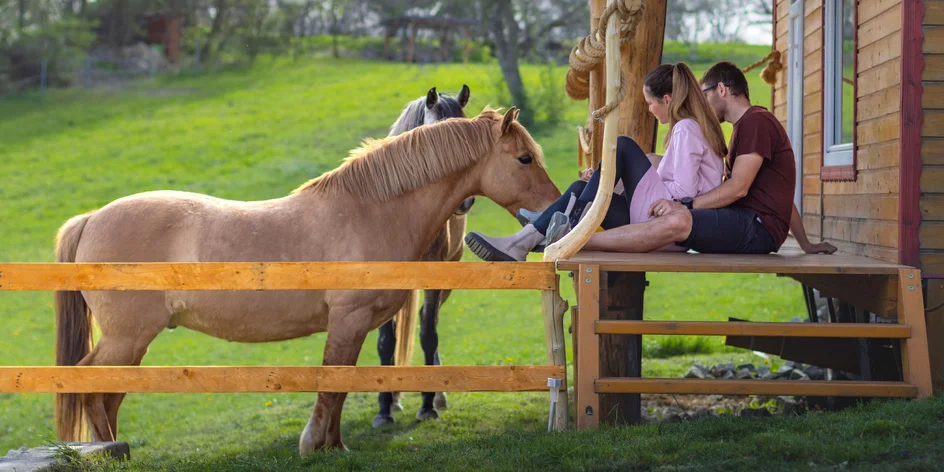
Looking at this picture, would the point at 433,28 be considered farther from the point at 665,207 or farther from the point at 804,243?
the point at 665,207

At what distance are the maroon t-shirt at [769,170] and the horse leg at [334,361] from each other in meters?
1.95

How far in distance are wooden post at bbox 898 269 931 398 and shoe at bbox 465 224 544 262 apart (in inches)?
62.1

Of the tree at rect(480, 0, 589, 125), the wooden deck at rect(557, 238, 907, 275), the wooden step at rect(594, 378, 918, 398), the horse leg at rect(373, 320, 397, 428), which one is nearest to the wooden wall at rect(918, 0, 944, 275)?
the wooden deck at rect(557, 238, 907, 275)

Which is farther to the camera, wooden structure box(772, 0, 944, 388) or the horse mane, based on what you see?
the horse mane

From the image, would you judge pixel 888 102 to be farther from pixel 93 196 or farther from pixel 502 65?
pixel 502 65

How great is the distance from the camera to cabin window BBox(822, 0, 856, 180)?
551 cm

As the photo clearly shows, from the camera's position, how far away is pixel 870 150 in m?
4.55

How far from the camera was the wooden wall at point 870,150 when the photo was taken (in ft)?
13.7

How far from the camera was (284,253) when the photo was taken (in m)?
4.30

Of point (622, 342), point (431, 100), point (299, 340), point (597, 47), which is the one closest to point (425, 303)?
point (431, 100)

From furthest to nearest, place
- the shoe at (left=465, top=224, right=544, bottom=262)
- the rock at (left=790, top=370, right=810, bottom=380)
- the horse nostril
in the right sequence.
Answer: the rock at (left=790, top=370, right=810, bottom=380) < the horse nostril < the shoe at (left=465, top=224, right=544, bottom=262)

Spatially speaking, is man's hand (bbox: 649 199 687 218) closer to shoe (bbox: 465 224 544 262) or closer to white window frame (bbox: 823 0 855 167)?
shoe (bbox: 465 224 544 262)

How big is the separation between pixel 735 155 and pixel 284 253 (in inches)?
91.2

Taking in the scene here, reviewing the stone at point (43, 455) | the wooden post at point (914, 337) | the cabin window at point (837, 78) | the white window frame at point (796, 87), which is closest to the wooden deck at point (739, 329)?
the wooden post at point (914, 337)
